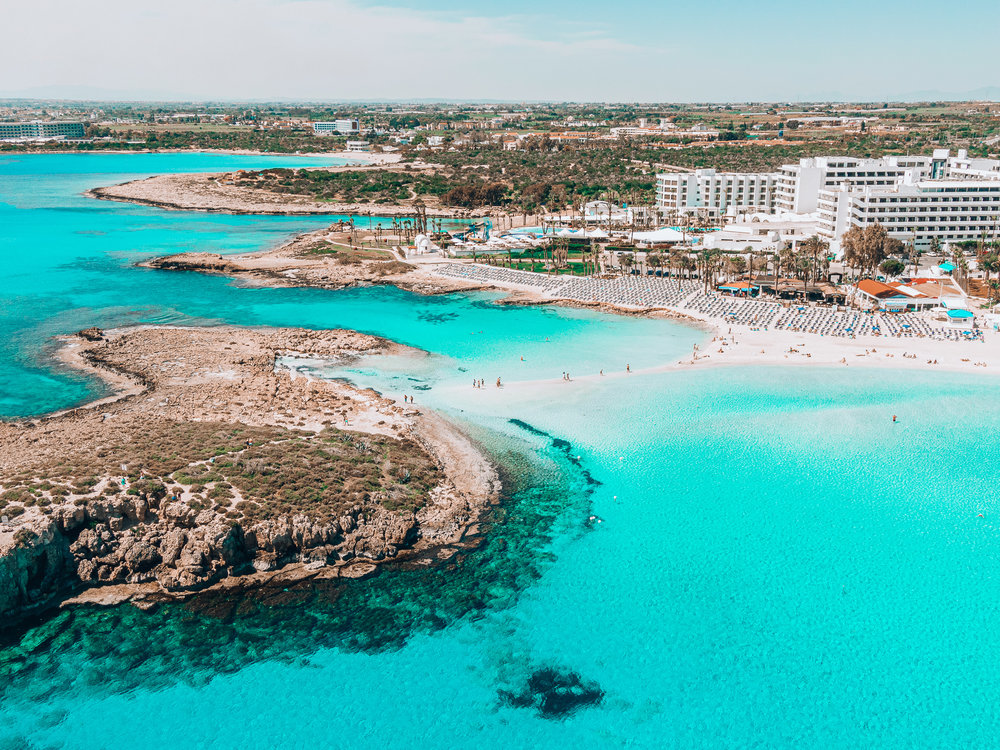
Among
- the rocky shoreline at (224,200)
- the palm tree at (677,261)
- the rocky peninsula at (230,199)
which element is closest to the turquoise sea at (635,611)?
the palm tree at (677,261)

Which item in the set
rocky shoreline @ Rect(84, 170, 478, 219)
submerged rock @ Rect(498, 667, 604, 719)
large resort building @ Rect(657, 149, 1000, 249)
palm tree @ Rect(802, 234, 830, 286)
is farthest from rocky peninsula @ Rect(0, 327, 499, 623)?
rocky shoreline @ Rect(84, 170, 478, 219)

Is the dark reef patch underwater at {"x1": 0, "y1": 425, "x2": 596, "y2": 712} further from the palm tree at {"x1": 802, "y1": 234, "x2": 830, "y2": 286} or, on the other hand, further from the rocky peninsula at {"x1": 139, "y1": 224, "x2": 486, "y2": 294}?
the palm tree at {"x1": 802, "y1": 234, "x2": 830, "y2": 286}

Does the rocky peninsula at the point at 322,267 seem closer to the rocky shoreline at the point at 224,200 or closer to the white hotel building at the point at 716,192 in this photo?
the rocky shoreline at the point at 224,200

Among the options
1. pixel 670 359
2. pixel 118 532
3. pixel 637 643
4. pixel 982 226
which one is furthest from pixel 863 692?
pixel 982 226

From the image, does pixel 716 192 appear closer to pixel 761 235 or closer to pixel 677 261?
pixel 761 235

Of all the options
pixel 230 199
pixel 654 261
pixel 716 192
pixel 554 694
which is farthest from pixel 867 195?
pixel 230 199

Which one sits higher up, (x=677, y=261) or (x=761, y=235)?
(x=761, y=235)
